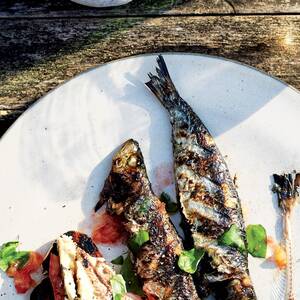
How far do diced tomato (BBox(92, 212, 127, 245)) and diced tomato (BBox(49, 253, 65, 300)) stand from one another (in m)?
0.25

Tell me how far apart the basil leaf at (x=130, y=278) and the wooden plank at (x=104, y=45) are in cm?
101

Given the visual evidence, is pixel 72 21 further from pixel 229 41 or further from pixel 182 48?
pixel 229 41

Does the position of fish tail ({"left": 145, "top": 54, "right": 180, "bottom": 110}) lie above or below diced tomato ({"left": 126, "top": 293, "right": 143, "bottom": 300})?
above

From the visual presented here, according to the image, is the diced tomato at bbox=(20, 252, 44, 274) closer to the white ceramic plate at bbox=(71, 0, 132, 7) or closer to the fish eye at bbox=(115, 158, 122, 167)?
the fish eye at bbox=(115, 158, 122, 167)

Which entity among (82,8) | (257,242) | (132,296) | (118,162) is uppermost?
(82,8)

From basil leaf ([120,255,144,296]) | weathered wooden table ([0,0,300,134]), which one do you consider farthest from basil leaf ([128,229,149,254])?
weathered wooden table ([0,0,300,134])

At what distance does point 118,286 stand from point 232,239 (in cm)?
60

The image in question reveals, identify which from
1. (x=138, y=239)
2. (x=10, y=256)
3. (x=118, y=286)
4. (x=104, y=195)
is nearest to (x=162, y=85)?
(x=104, y=195)

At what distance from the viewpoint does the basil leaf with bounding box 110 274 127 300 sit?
11.4ft

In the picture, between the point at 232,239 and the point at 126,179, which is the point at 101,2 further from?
the point at 232,239

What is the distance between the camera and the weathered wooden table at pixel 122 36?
3.90 meters

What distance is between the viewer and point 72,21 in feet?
12.8

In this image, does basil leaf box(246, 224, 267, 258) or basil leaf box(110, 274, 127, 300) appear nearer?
basil leaf box(110, 274, 127, 300)

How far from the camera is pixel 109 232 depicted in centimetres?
362
